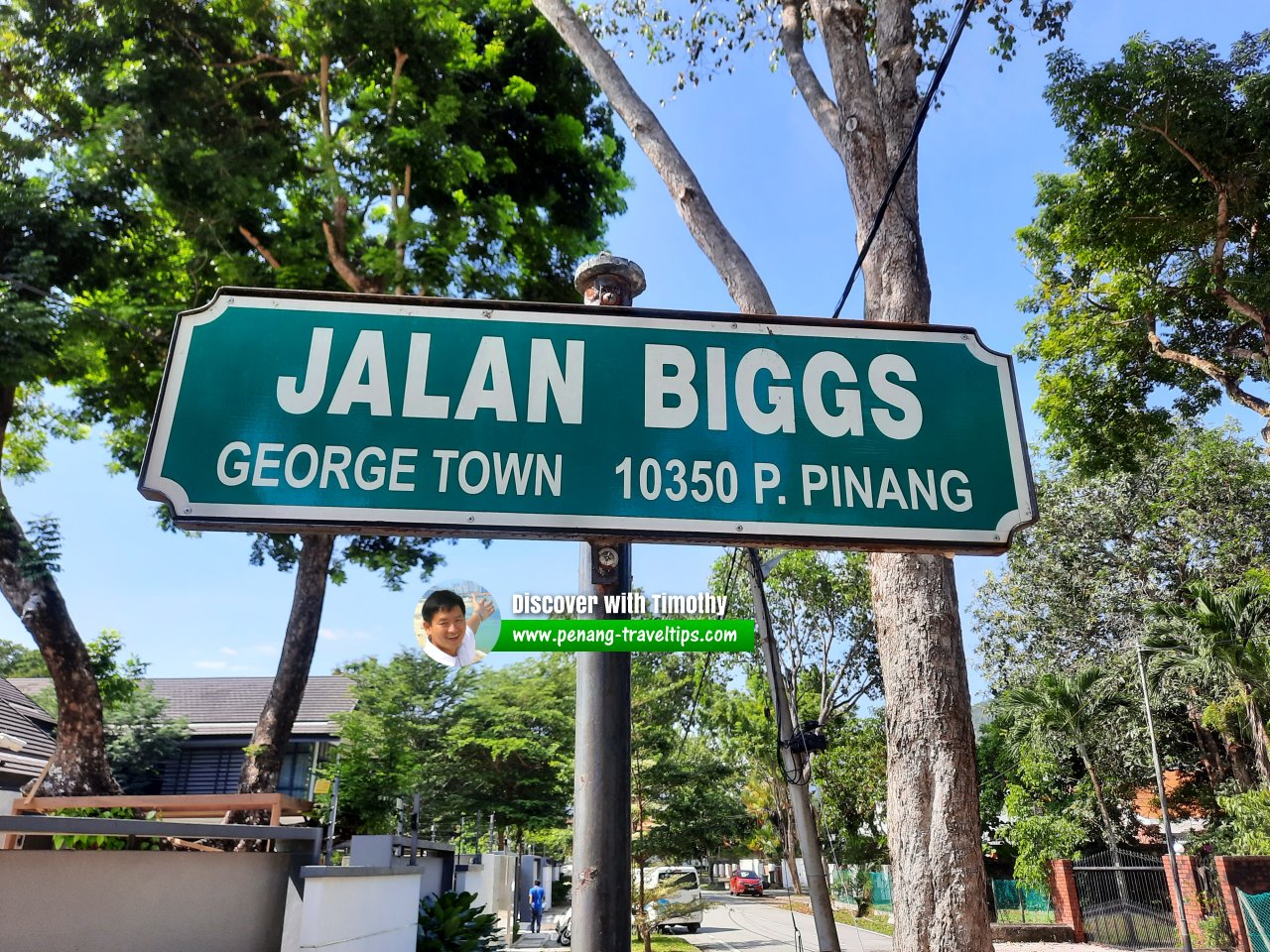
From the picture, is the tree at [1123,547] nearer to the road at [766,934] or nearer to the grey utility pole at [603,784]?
the road at [766,934]

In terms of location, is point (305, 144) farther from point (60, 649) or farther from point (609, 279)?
point (609, 279)

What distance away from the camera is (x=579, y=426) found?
170 centimetres

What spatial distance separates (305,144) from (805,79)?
10.7 metres

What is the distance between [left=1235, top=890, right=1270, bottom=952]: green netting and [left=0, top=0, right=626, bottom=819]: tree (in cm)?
1506

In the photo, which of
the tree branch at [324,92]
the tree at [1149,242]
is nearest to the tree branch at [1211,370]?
the tree at [1149,242]

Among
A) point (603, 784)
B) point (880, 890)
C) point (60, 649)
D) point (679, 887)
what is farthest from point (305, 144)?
point (880, 890)

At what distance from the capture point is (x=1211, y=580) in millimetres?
24234

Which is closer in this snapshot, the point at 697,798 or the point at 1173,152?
the point at 1173,152

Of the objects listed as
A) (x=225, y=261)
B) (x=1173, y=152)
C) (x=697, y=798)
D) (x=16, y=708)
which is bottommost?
(x=697, y=798)

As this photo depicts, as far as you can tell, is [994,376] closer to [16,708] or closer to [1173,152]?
[1173,152]

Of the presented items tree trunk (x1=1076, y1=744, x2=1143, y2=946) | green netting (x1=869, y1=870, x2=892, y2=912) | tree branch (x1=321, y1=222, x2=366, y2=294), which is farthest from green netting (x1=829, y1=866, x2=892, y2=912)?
tree branch (x1=321, y1=222, x2=366, y2=294)

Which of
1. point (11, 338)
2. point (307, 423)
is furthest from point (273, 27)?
point (307, 423)

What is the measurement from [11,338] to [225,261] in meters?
2.61

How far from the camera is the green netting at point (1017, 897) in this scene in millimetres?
21006
